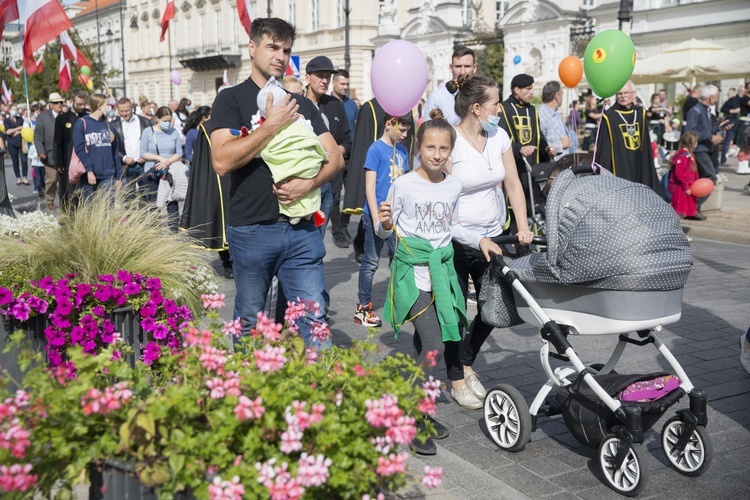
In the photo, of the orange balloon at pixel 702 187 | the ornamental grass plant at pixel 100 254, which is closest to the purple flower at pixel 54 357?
the ornamental grass plant at pixel 100 254

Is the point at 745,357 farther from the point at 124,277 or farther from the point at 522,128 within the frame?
the point at 522,128

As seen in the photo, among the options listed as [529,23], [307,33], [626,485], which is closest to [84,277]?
[626,485]

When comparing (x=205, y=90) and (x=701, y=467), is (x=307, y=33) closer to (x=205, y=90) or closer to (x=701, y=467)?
(x=205, y=90)

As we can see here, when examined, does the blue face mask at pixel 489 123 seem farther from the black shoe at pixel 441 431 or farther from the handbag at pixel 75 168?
the handbag at pixel 75 168

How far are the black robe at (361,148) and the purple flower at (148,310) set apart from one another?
4.30m

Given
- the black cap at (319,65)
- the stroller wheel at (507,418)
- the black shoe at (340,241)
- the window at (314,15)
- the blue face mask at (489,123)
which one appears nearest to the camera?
the stroller wheel at (507,418)

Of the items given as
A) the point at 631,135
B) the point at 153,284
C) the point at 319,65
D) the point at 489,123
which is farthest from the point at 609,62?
the point at 153,284

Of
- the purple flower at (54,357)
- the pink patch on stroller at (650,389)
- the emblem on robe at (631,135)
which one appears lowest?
the pink patch on stroller at (650,389)

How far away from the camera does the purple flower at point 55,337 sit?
4316 mm

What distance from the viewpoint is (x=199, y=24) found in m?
71.8

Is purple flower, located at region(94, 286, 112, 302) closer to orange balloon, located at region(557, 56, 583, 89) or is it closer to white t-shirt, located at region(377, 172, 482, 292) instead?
white t-shirt, located at region(377, 172, 482, 292)

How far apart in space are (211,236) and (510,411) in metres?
4.27

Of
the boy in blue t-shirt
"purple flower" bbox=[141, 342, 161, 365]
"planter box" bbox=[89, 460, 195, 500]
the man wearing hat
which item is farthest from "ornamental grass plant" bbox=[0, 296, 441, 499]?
the man wearing hat

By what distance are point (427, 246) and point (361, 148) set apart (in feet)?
14.2
